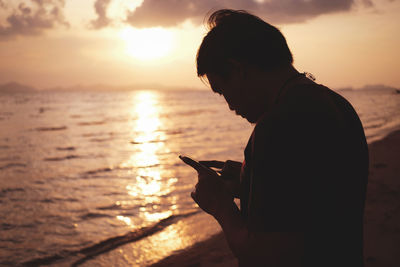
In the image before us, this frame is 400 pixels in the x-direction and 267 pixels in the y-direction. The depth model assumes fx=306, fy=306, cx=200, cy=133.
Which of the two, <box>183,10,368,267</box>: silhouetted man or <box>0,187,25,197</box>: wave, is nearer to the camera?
<box>183,10,368,267</box>: silhouetted man

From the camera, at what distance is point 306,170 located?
1.04 m

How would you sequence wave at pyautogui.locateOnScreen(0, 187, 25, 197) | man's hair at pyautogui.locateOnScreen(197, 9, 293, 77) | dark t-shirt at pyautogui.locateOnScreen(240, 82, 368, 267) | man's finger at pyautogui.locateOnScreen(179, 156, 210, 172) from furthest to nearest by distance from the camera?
wave at pyautogui.locateOnScreen(0, 187, 25, 197) < man's finger at pyautogui.locateOnScreen(179, 156, 210, 172) < man's hair at pyautogui.locateOnScreen(197, 9, 293, 77) < dark t-shirt at pyautogui.locateOnScreen(240, 82, 368, 267)

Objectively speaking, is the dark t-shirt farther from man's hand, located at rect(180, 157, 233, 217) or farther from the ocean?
the ocean

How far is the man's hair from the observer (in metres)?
1.29

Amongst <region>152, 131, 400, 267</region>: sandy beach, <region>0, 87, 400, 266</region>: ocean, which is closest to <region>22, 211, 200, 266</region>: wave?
<region>0, 87, 400, 266</region>: ocean

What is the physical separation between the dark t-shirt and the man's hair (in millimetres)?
232

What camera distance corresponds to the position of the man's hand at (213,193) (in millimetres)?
1376

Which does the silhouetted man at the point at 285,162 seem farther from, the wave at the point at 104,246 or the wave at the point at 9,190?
the wave at the point at 9,190

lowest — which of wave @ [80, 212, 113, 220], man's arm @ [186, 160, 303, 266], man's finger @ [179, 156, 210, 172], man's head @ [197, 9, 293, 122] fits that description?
wave @ [80, 212, 113, 220]

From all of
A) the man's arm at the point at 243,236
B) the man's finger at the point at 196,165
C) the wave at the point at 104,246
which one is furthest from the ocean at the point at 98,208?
the man's arm at the point at 243,236

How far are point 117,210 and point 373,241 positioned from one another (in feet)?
16.5

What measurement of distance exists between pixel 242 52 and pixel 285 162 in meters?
0.53

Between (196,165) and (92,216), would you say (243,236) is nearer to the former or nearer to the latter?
(196,165)

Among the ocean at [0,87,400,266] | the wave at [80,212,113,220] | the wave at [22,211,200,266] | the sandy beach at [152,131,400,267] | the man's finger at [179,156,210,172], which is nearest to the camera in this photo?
the man's finger at [179,156,210,172]
